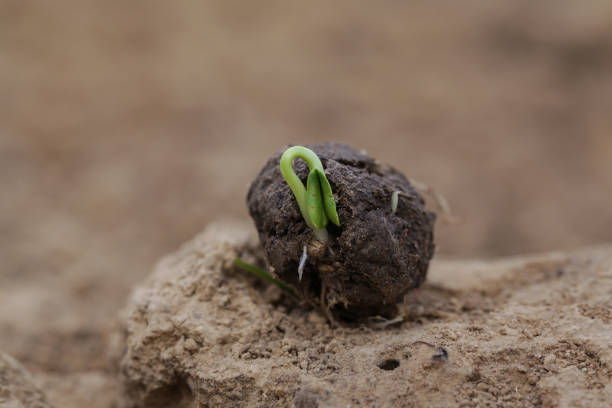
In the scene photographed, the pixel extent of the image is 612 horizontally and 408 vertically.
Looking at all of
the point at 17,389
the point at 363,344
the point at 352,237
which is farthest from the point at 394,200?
the point at 17,389

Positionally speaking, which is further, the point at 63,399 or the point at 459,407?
the point at 63,399

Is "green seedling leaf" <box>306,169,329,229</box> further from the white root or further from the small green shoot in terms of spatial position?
the small green shoot

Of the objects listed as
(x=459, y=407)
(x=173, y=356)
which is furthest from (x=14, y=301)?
(x=459, y=407)

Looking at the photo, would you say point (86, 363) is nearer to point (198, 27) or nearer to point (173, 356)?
point (173, 356)

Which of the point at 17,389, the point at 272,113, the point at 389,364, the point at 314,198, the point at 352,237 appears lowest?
the point at 389,364

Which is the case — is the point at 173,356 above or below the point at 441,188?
below

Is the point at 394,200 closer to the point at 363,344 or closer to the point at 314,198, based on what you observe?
the point at 314,198

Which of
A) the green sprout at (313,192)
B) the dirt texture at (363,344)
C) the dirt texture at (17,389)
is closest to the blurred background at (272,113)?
the dirt texture at (17,389)
